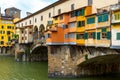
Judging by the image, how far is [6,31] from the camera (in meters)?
88.1

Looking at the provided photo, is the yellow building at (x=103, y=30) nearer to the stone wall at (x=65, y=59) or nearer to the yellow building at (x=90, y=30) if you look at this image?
the yellow building at (x=90, y=30)

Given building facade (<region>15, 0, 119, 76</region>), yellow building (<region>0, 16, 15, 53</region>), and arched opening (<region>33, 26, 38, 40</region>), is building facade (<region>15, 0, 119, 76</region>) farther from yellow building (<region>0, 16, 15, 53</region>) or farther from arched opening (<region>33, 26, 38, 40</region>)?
yellow building (<region>0, 16, 15, 53</region>)

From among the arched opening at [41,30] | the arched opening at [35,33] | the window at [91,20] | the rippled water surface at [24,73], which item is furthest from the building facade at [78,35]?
the arched opening at [35,33]

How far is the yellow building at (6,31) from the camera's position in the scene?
86438 mm

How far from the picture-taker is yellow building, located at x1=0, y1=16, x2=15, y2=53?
86.4 m

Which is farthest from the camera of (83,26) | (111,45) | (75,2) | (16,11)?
(16,11)

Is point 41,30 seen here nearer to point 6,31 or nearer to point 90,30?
point 90,30

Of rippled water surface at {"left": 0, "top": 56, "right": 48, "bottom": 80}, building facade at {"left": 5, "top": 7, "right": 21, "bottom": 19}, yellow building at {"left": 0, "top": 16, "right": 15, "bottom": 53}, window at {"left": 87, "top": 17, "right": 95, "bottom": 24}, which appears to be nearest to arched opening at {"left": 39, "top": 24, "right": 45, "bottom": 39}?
rippled water surface at {"left": 0, "top": 56, "right": 48, "bottom": 80}

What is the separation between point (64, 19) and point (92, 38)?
26.0 ft

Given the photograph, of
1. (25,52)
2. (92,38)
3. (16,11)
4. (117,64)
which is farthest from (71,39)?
(16,11)

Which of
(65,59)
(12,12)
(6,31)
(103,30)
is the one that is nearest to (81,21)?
(65,59)

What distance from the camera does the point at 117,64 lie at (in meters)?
38.0

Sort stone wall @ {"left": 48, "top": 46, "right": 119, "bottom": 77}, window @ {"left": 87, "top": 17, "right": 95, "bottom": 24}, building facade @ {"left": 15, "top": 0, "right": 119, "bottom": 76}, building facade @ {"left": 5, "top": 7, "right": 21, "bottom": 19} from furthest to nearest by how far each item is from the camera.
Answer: building facade @ {"left": 5, "top": 7, "right": 21, "bottom": 19}
stone wall @ {"left": 48, "top": 46, "right": 119, "bottom": 77}
window @ {"left": 87, "top": 17, "right": 95, "bottom": 24}
building facade @ {"left": 15, "top": 0, "right": 119, "bottom": 76}

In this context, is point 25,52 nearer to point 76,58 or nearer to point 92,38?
point 76,58
